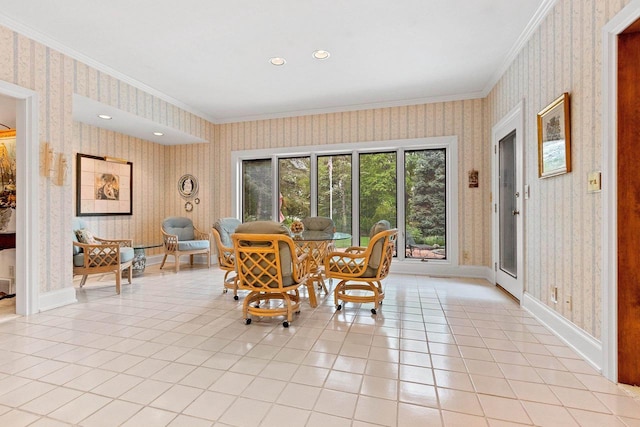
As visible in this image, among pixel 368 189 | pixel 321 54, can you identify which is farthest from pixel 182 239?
pixel 321 54

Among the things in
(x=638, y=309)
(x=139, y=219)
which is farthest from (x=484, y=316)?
(x=139, y=219)

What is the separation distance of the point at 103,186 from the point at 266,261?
4.28 m

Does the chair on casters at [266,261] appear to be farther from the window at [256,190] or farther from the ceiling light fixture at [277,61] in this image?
the window at [256,190]

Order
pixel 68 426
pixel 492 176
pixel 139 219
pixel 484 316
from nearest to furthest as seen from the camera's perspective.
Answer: pixel 68 426, pixel 484 316, pixel 492 176, pixel 139 219

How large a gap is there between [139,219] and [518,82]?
6532 millimetres

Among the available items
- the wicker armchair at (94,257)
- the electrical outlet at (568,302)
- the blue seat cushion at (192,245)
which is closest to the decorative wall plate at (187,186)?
the blue seat cushion at (192,245)

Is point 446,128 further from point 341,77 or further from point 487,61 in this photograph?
point 341,77

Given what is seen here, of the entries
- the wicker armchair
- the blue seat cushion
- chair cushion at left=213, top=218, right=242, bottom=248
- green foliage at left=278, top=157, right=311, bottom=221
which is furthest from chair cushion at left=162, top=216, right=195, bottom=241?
green foliage at left=278, top=157, right=311, bottom=221

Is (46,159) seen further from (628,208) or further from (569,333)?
(569,333)

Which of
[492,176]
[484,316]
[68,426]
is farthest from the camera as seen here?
[492,176]

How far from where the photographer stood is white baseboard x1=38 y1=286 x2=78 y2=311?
3160 mm

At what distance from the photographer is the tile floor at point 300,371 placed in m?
1.54

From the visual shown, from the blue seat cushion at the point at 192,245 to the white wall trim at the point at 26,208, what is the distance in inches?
89.2

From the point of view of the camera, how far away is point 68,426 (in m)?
1.46
